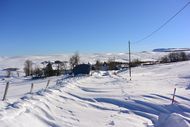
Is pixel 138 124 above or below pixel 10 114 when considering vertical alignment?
below

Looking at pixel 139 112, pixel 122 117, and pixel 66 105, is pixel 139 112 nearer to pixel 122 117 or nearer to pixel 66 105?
pixel 122 117

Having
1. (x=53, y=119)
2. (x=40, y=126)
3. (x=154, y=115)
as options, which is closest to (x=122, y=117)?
(x=154, y=115)

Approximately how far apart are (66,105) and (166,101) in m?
5.73

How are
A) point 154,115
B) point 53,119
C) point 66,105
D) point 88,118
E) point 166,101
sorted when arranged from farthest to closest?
point 166,101, point 66,105, point 154,115, point 88,118, point 53,119

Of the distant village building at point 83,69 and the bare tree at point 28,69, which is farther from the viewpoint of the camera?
the bare tree at point 28,69

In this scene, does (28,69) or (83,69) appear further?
(28,69)

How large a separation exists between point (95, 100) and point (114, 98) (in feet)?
3.72

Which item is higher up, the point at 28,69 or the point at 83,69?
the point at 83,69

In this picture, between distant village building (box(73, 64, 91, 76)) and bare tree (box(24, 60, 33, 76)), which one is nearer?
distant village building (box(73, 64, 91, 76))

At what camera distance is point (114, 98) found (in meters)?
17.5

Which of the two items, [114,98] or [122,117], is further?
[114,98]

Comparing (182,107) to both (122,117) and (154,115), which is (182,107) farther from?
(122,117)

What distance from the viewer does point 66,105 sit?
48.3 feet

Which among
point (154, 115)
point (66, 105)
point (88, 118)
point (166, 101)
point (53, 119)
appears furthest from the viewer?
point (166, 101)
